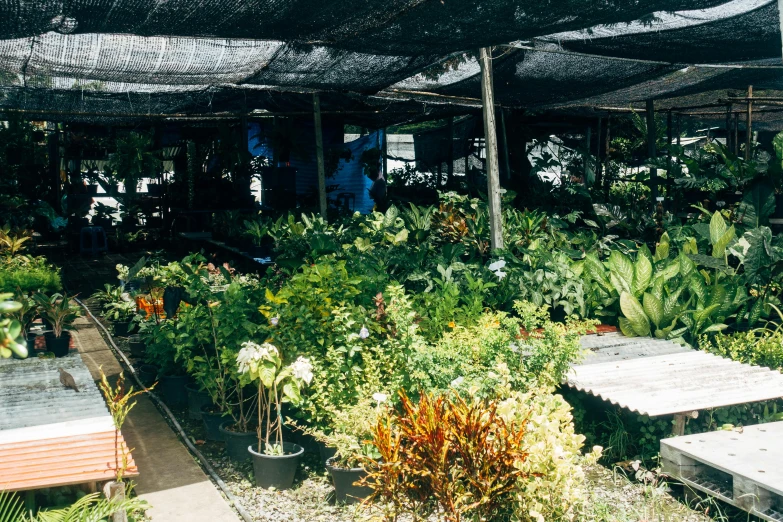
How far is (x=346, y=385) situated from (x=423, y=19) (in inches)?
113

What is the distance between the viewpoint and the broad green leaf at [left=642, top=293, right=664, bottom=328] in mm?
6062

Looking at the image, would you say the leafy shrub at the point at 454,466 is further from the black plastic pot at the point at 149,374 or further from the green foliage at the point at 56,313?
the green foliage at the point at 56,313

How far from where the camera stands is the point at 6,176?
1407 centimetres

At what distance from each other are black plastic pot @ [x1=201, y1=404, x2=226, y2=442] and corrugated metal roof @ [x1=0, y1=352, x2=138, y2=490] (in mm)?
707

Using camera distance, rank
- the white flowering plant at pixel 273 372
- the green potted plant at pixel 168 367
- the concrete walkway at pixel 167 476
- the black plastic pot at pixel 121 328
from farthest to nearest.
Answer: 1. the black plastic pot at pixel 121 328
2. the green potted plant at pixel 168 367
3. the white flowering plant at pixel 273 372
4. the concrete walkway at pixel 167 476

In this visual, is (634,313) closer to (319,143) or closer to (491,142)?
(491,142)

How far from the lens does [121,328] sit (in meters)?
8.05

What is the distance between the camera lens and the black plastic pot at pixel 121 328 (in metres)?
8.00

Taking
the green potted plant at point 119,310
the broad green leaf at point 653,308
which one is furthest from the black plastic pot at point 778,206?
the green potted plant at point 119,310

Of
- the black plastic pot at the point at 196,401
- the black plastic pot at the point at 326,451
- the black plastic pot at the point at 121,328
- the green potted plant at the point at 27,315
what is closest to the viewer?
the black plastic pot at the point at 326,451

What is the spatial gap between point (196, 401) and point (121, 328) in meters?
2.93

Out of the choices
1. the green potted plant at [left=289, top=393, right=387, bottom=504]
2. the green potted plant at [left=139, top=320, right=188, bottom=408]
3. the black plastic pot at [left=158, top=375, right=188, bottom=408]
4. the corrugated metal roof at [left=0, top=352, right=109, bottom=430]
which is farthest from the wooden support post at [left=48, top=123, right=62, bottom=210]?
the green potted plant at [left=289, top=393, right=387, bottom=504]

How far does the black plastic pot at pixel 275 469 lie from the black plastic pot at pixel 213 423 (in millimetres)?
773

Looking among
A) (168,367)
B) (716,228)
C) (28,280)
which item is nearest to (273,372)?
(168,367)
